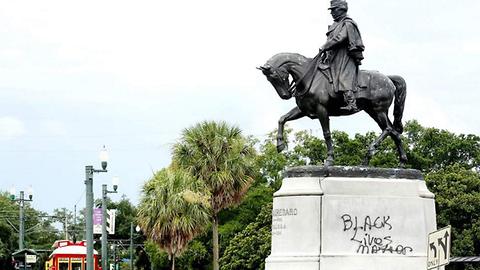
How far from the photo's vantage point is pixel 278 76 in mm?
20906

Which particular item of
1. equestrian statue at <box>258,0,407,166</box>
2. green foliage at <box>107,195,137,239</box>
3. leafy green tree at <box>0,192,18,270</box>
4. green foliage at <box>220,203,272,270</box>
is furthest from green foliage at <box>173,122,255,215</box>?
green foliage at <box>107,195,137,239</box>

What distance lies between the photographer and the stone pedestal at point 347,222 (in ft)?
65.7

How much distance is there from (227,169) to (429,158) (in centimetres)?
2215

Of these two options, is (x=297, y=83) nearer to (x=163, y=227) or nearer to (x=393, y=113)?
(x=393, y=113)

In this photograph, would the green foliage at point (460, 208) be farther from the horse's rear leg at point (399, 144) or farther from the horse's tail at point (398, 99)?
the horse's tail at point (398, 99)

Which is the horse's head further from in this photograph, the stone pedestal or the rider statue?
the stone pedestal

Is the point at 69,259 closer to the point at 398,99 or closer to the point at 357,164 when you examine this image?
the point at 357,164

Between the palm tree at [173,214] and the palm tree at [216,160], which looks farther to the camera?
the palm tree at [216,160]

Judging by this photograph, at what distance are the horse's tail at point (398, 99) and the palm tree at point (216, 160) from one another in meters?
24.8

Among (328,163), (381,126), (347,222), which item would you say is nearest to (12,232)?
(381,126)

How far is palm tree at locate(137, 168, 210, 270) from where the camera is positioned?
46000mm

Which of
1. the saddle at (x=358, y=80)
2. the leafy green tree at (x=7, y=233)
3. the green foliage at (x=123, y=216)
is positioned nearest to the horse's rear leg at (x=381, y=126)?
the saddle at (x=358, y=80)

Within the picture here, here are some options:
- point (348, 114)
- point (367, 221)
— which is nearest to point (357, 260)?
point (367, 221)

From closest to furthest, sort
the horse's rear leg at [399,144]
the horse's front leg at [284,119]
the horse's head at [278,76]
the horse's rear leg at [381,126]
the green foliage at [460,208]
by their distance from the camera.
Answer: the horse's head at [278,76], the horse's front leg at [284,119], the horse's rear leg at [381,126], the horse's rear leg at [399,144], the green foliage at [460,208]
